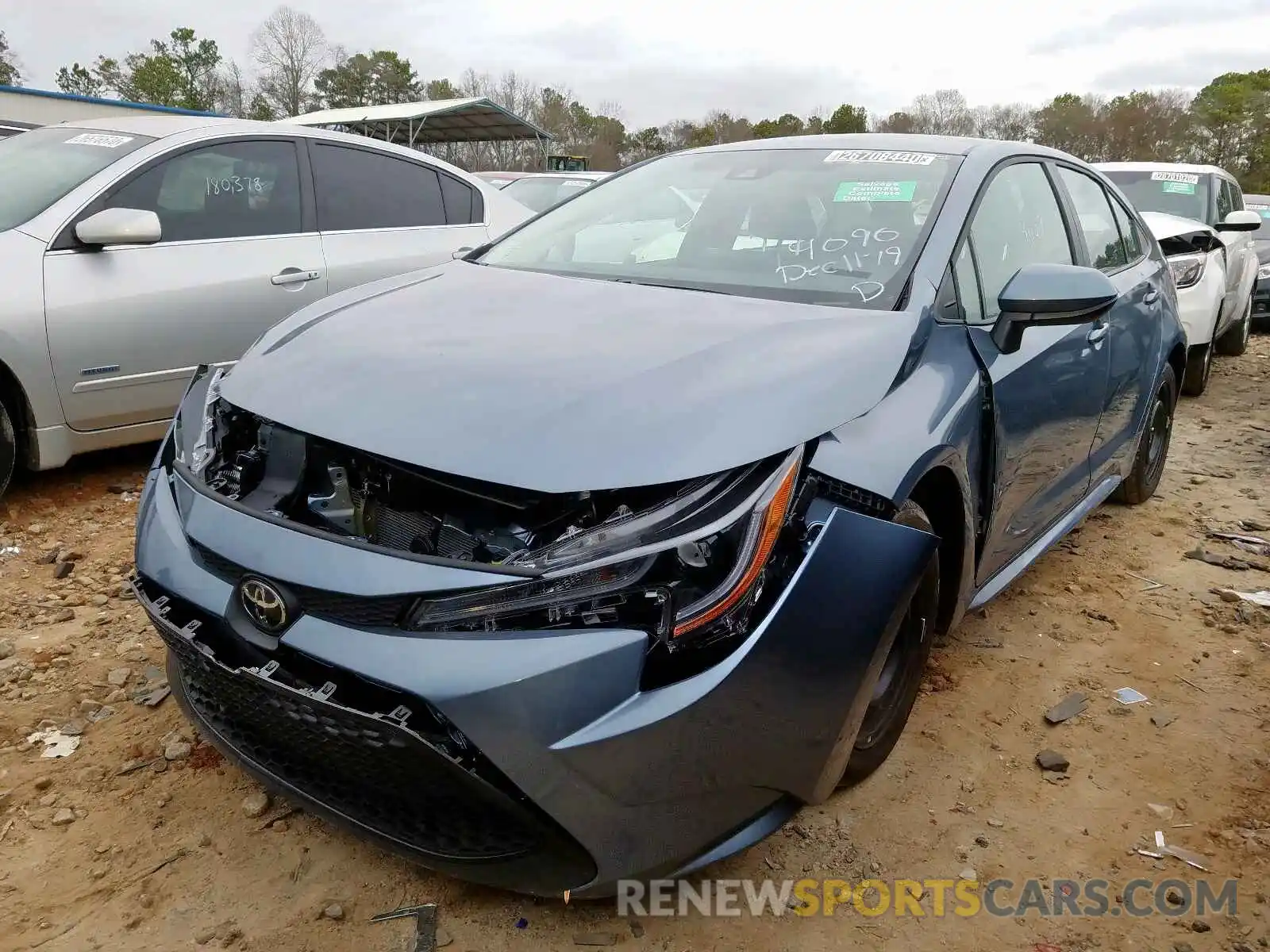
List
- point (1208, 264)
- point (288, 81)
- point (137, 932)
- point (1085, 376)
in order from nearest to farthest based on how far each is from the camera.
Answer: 1. point (137, 932)
2. point (1085, 376)
3. point (1208, 264)
4. point (288, 81)

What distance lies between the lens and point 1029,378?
2529 mm

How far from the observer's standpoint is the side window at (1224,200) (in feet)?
26.1

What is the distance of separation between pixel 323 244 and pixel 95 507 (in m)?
1.54

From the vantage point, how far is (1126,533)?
4.14 metres

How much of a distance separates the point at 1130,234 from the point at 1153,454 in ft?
3.71

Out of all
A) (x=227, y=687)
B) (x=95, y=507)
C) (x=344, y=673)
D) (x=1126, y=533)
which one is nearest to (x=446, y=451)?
(x=344, y=673)

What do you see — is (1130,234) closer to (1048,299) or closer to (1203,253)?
(1048,299)

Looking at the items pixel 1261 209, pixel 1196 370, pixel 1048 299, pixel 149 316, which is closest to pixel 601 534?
pixel 1048 299

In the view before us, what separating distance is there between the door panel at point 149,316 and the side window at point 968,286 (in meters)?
2.95

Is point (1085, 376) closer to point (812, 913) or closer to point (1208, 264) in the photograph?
point (812, 913)

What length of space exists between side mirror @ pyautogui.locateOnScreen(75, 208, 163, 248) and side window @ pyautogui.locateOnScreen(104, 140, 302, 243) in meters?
0.19

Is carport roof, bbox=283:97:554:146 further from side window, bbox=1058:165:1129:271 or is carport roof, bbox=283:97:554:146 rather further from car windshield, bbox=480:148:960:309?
side window, bbox=1058:165:1129:271

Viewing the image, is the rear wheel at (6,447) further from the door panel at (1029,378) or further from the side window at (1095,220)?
the side window at (1095,220)

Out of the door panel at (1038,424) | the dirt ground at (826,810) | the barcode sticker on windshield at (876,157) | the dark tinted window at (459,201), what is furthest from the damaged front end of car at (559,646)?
the dark tinted window at (459,201)
